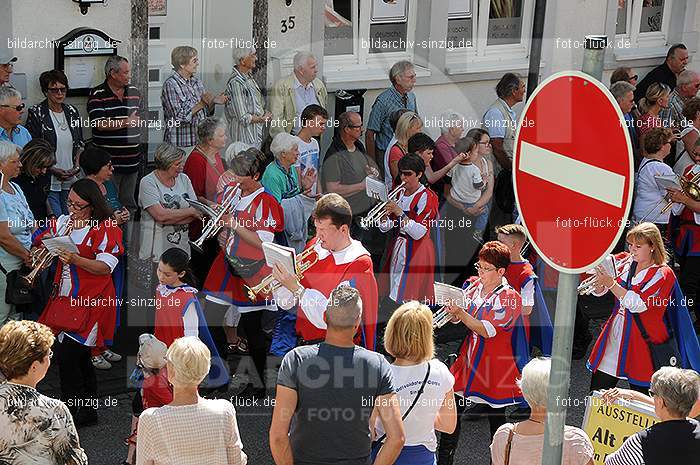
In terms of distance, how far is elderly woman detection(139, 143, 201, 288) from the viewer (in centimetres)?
969

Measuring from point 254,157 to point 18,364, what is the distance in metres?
3.83

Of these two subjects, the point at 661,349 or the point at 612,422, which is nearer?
the point at 612,422

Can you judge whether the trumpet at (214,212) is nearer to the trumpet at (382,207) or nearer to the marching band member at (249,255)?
the marching band member at (249,255)

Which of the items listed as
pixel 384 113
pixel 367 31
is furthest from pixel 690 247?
pixel 367 31

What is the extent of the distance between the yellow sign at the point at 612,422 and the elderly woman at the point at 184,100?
5.42 meters

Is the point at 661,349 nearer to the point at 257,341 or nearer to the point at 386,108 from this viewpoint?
the point at 257,341

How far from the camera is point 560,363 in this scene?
13.7 ft

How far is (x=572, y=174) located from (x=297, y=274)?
3500 mm

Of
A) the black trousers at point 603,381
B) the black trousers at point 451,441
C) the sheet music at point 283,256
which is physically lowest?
the black trousers at point 451,441

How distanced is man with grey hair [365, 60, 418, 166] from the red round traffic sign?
297 inches

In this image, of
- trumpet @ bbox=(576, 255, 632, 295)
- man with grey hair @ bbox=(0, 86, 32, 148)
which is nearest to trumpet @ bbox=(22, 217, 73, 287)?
man with grey hair @ bbox=(0, 86, 32, 148)

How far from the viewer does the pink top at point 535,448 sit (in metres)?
5.61

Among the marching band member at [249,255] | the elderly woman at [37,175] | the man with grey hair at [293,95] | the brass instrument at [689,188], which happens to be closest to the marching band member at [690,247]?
the brass instrument at [689,188]

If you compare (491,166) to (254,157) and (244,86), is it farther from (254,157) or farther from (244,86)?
(254,157)
